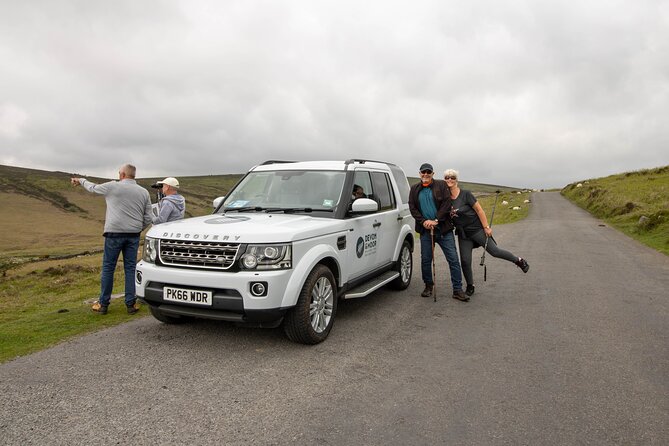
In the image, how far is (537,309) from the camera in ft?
22.3

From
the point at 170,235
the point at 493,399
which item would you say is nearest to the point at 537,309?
the point at 493,399

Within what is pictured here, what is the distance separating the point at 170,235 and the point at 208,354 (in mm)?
1353

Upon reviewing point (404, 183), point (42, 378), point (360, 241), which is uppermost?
point (404, 183)

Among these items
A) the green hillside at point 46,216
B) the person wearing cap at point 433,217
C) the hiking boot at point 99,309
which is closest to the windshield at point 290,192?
the person wearing cap at point 433,217

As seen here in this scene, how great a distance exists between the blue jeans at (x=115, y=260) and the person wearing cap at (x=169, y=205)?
46 centimetres

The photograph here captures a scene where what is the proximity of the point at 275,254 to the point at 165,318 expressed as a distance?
197 cm

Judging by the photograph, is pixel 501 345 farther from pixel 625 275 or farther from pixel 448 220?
pixel 625 275

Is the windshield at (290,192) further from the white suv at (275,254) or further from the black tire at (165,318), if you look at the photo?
the black tire at (165,318)

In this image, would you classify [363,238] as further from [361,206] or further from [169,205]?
[169,205]

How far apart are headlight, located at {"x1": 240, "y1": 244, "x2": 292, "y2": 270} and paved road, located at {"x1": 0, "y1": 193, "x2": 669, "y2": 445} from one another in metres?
0.99

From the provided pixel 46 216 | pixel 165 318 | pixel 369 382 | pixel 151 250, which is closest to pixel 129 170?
pixel 151 250

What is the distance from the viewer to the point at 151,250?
199 inches

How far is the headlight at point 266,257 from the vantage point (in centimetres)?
450

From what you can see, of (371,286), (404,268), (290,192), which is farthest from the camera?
(404,268)
